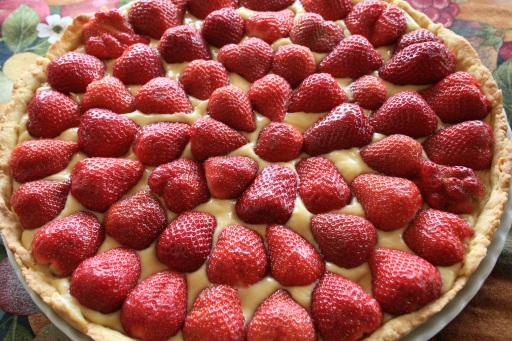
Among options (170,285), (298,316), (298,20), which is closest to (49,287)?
(170,285)

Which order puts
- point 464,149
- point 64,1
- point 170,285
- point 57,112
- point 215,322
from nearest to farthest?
point 215,322
point 170,285
point 464,149
point 57,112
point 64,1

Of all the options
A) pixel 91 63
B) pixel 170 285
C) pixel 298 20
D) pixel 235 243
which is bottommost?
pixel 170 285

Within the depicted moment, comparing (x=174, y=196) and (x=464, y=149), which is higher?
(x=464, y=149)

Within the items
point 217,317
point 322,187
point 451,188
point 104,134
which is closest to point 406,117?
point 451,188

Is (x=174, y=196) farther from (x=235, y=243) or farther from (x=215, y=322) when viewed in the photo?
(x=215, y=322)

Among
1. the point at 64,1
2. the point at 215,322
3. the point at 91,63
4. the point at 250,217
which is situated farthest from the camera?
the point at 64,1

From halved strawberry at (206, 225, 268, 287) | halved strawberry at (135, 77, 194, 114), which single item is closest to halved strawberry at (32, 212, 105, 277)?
halved strawberry at (206, 225, 268, 287)

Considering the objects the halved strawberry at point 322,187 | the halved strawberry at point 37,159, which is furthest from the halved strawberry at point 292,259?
the halved strawberry at point 37,159

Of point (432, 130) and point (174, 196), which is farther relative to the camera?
point (432, 130)
